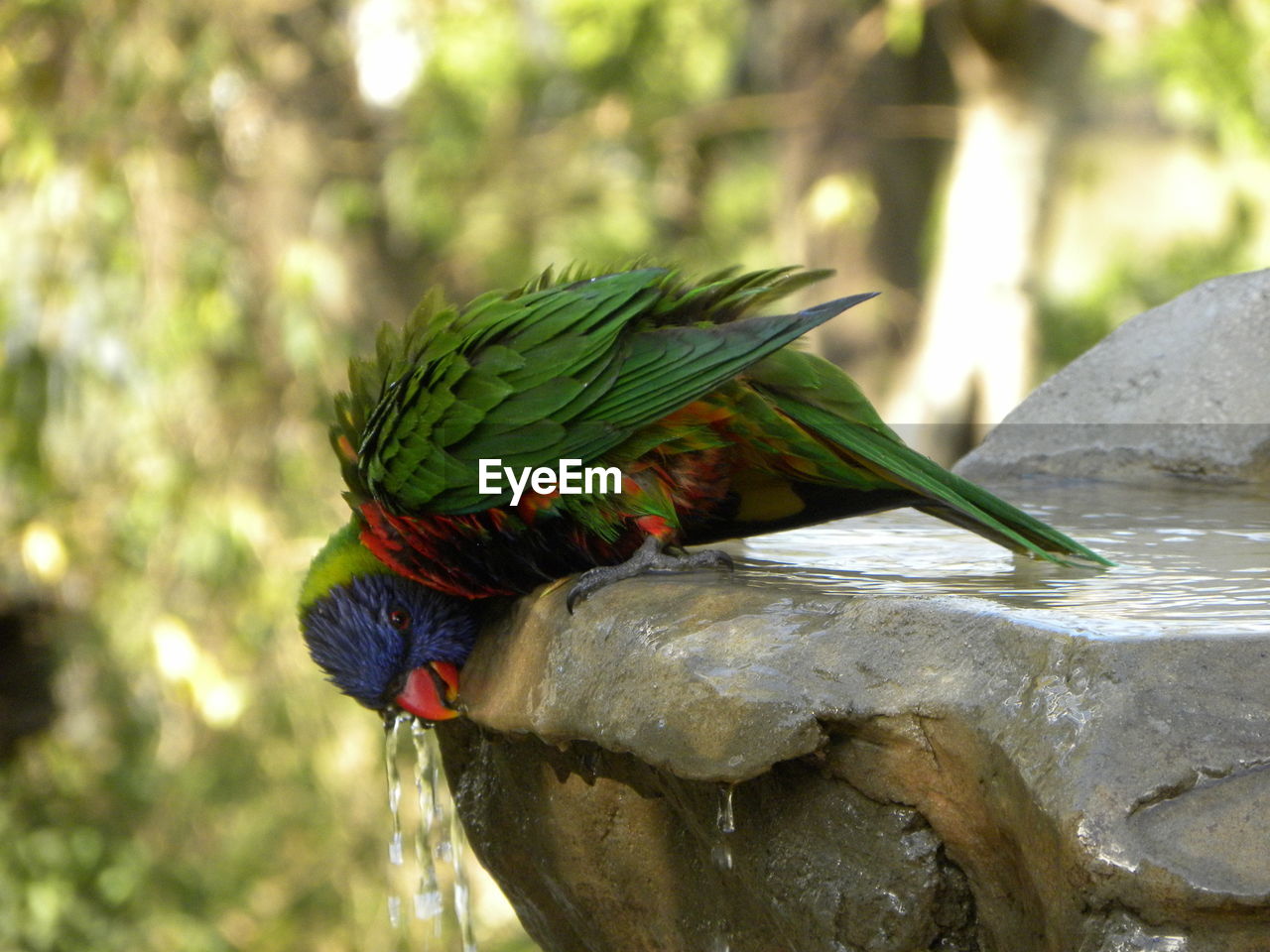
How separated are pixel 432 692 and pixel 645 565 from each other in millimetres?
425

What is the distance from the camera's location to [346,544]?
2.22 metres

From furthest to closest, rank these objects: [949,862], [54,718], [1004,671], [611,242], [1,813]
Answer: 1. [611,242]
2. [54,718]
3. [1,813]
4. [949,862]
5. [1004,671]

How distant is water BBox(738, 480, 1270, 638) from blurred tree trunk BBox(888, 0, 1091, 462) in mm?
3283

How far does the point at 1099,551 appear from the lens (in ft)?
7.19

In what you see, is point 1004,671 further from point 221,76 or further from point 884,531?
point 221,76

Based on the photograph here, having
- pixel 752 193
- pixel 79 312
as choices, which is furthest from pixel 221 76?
pixel 752 193

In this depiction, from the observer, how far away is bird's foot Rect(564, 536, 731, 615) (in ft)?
6.29

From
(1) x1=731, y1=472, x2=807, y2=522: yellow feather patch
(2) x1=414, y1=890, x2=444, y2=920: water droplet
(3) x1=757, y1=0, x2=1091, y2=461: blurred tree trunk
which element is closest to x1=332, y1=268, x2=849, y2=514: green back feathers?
(1) x1=731, y1=472, x2=807, y2=522: yellow feather patch

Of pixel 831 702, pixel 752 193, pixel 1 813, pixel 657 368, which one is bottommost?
pixel 1 813

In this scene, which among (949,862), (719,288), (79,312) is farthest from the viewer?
(79,312)

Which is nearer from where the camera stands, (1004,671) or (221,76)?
(1004,671)

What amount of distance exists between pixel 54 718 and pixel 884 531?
4.53 metres

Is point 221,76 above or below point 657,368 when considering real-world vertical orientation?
above

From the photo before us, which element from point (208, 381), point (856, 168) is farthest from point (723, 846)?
point (856, 168)
